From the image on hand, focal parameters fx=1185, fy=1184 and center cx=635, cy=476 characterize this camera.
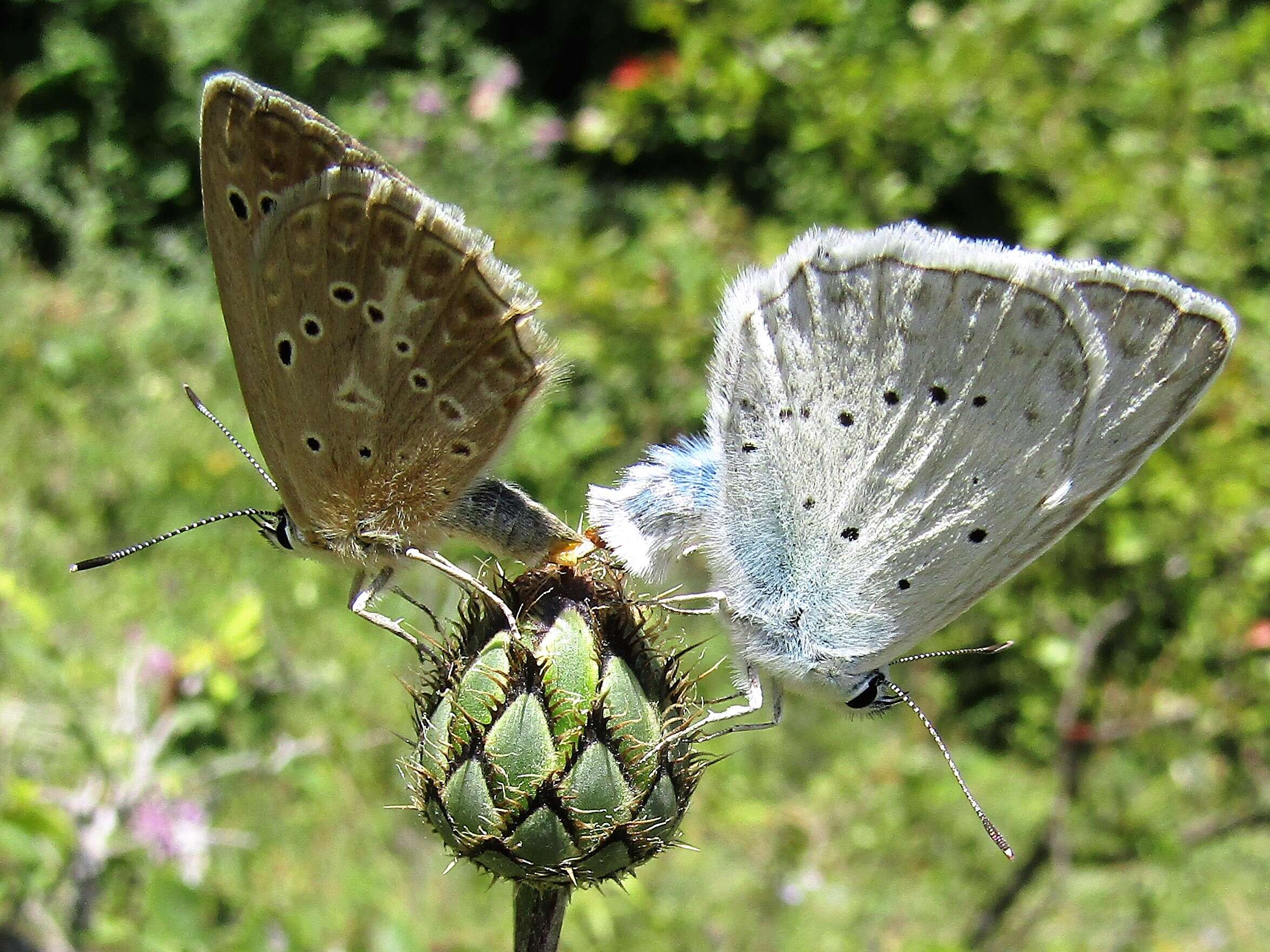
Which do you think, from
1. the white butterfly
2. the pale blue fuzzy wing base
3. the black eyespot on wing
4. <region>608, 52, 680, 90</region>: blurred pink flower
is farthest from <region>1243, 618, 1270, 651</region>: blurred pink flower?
<region>608, 52, 680, 90</region>: blurred pink flower

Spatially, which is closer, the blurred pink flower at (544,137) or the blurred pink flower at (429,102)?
the blurred pink flower at (429,102)

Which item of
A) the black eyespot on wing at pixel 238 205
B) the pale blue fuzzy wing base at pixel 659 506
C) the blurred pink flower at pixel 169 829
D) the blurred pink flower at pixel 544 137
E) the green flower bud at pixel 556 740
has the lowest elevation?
the blurred pink flower at pixel 169 829

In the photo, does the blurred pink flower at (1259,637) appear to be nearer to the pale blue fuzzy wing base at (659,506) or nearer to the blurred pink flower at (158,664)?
the pale blue fuzzy wing base at (659,506)

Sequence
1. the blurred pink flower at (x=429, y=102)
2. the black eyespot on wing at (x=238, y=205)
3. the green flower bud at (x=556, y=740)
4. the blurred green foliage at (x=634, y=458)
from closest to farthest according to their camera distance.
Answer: the green flower bud at (x=556, y=740) → the black eyespot on wing at (x=238, y=205) → the blurred green foliage at (x=634, y=458) → the blurred pink flower at (x=429, y=102)

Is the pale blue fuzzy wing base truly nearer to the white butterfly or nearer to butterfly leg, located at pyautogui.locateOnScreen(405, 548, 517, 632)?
the white butterfly

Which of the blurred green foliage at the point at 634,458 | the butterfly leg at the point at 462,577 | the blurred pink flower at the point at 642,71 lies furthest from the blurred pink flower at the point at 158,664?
the blurred pink flower at the point at 642,71

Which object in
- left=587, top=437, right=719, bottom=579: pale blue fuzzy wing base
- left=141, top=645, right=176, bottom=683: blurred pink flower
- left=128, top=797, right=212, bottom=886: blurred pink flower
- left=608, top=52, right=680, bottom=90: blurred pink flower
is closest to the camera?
left=587, top=437, right=719, bottom=579: pale blue fuzzy wing base

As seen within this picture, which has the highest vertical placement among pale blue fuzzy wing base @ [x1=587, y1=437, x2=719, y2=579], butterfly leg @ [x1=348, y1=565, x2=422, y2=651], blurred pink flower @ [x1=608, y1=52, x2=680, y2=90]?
blurred pink flower @ [x1=608, y1=52, x2=680, y2=90]

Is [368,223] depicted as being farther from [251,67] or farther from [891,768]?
[251,67]

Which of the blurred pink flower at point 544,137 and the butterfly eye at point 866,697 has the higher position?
the blurred pink flower at point 544,137
